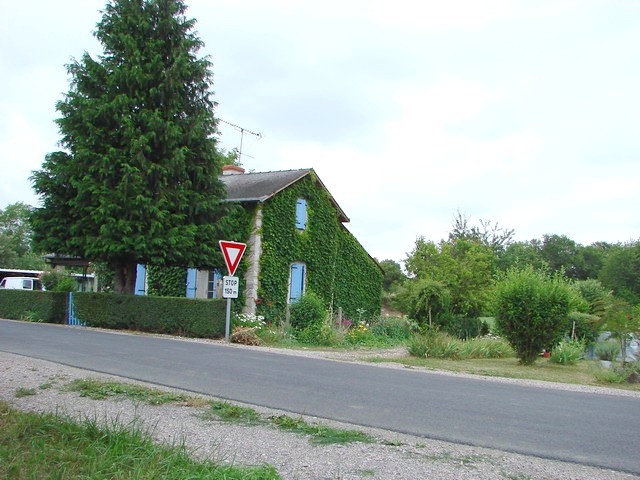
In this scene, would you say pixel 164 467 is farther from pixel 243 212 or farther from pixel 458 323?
pixel 458 323

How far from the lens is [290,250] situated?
81.9 feet

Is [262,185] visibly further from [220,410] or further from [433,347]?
[220,410]

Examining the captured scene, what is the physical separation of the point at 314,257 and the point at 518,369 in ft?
42.9

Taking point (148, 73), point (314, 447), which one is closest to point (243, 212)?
point (148, 73)

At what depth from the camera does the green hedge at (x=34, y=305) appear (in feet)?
74.3

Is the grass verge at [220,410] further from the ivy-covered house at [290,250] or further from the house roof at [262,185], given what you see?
the house roof at [262,185]

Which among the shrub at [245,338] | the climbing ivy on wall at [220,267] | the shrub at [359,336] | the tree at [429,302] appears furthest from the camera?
the climbing ivy on wall at [220,267]

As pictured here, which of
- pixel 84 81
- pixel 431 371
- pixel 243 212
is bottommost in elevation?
pixel 431 371

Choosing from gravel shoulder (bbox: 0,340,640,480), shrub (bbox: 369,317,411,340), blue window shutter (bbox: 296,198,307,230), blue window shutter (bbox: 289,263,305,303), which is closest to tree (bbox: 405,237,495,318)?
shrub (bbox: 369,317,411,340)

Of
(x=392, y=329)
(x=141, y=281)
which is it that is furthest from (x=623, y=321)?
(x=141, y=281)

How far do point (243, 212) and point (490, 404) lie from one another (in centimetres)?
1673

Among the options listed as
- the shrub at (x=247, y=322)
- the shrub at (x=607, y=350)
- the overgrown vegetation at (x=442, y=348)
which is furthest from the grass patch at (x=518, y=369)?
the shrub at (x=247, y=322)

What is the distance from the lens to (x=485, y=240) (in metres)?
54.8

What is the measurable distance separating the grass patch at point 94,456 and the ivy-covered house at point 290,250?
16.7 meters
